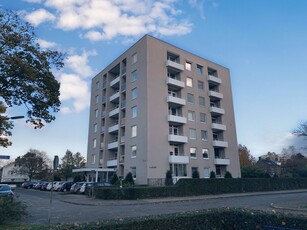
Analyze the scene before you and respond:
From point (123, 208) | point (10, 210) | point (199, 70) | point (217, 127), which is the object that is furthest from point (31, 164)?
point (10, 210)

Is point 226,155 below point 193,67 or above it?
below

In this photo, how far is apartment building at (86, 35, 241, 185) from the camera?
34.0 meters

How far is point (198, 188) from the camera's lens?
92.4ft

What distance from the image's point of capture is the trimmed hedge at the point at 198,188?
24.1 meters

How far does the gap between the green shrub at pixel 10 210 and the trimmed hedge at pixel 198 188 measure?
13.4 meters

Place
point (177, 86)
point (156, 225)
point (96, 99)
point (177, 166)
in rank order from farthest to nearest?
1. point (96, 99)
2. point (177, 86)
3. point (177, 166)
4. point (156, 225)

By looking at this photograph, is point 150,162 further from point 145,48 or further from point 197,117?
point 145,48

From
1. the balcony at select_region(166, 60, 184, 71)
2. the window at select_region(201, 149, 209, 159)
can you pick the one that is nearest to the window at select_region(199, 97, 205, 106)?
the balcony at select_region(166, 60, 184, 71)

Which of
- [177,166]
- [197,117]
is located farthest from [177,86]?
[177,166]

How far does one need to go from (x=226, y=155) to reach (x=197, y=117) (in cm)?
837

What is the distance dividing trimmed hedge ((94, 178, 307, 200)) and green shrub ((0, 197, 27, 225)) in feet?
44.1

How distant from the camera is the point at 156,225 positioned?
684 centimetres

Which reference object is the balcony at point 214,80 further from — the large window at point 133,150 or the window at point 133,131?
the large window at point 133,150

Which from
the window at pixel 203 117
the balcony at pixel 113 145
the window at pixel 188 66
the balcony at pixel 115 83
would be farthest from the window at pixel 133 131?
the window at pixel 188 66
